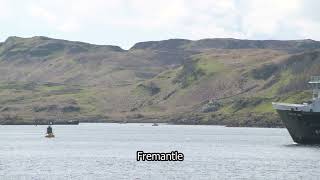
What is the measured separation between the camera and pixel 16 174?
97875mm

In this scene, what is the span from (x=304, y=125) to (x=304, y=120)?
128cm

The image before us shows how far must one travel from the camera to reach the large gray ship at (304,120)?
134 metres

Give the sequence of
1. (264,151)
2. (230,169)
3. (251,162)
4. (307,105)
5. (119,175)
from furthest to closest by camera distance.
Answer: (264,151) → (307,105) → (251,162) → (230,169) → (119,175)

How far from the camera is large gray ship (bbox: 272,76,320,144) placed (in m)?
134

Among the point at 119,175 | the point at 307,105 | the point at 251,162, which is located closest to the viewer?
the point at 119,175

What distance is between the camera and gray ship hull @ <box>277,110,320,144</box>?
13375 centimetres

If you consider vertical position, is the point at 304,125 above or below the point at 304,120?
below

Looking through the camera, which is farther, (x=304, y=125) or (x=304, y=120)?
(x=304, y=125)

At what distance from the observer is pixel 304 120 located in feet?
441

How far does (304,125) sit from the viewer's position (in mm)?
135375

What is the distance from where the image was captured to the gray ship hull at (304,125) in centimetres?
13375

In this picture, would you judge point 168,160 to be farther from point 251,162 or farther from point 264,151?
point 264,151

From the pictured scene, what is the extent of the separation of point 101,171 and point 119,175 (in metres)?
5.90

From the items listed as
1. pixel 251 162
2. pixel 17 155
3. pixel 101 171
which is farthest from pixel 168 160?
pixel 17 155
